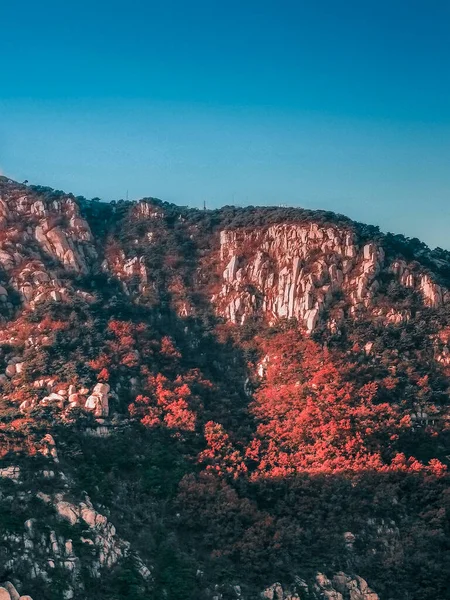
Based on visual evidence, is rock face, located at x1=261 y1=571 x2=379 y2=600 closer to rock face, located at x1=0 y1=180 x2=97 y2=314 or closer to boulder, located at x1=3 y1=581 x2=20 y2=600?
boulder, located at x1=3 y1=581 x2=20 y2=600

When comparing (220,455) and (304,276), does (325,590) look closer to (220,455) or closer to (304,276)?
(220,455)

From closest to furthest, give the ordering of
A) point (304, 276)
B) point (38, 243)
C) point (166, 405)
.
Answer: point (166, 405) → point (304, 276) → point (38, 243)

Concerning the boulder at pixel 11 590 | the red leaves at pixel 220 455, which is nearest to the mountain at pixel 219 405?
the boulder at pixel 11 590

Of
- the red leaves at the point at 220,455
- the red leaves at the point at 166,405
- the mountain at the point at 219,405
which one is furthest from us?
the red leaves at the point at 166,405

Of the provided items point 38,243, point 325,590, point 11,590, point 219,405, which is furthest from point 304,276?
point 11,590

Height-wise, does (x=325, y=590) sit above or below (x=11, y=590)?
below

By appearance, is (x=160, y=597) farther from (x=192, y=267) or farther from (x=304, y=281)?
(x=192, y=267)

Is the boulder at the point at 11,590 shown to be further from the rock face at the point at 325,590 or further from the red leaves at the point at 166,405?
the red leaves at the point at 166,405

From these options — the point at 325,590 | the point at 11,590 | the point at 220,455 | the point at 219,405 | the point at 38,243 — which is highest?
the point at 38,243

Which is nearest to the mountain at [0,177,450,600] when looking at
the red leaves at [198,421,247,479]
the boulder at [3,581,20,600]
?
the boulder at [3,581,20,600]

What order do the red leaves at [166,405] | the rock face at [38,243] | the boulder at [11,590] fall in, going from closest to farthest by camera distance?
the boulder at [11,590]
the red leaves at [166,405]
the rock face at [38,243]
